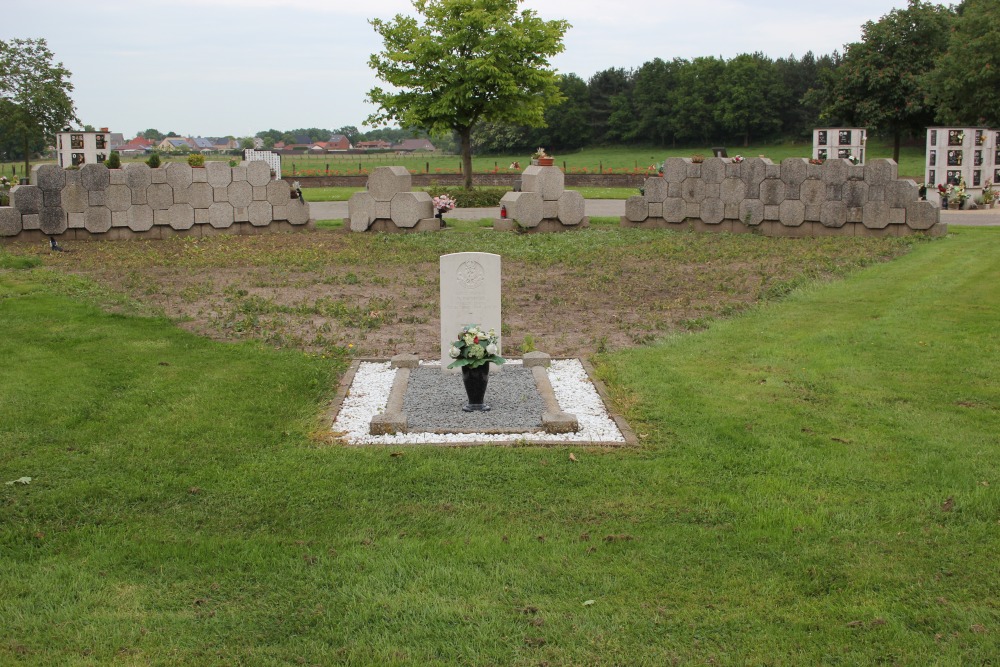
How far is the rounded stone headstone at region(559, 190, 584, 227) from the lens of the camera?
73.1 feet

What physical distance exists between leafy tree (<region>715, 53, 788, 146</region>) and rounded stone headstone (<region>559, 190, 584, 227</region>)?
4594cm

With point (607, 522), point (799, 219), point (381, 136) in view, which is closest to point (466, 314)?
point (607, 522)

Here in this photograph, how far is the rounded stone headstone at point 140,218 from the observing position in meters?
21.0

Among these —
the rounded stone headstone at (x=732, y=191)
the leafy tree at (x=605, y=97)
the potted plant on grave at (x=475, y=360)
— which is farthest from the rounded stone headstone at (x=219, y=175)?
the leafy tree at (x=605, y=97)

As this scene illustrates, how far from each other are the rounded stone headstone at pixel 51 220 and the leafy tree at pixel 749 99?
51894mm

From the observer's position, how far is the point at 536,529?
18.9 feet

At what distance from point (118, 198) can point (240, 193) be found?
8.28ft

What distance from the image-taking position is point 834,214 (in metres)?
20.9

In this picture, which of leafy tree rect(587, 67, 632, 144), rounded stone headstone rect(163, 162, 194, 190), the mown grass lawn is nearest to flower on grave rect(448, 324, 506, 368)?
the mown grass lawn

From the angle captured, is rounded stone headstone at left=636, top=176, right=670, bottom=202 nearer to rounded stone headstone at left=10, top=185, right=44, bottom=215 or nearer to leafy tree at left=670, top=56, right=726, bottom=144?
rounded stone headstone at left=10, top=185, right=44, bottom=215

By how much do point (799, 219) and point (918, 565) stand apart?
55.7 feet

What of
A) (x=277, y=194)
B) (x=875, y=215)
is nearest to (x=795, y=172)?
(x=875, y=215)

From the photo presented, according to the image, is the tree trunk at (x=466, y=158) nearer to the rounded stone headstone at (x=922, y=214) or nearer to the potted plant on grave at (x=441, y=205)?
the potted plant on grave at (x=441, y=205)

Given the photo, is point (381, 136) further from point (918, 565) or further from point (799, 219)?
point (918, 565)
